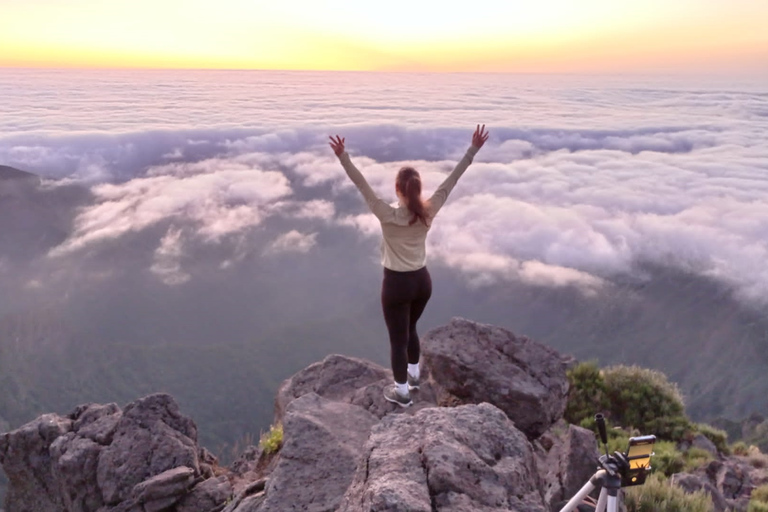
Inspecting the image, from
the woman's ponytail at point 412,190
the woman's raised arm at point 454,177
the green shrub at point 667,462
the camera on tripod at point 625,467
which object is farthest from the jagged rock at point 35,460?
the green shrub at point 667,462

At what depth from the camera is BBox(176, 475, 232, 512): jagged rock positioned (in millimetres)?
5836

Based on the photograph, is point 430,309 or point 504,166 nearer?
point 430,309

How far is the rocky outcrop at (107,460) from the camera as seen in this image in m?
5.96

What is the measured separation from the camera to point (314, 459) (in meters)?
4.62

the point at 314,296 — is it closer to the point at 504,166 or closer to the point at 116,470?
the point at 504,166

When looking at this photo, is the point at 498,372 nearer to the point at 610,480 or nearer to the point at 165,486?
the point at 610,480

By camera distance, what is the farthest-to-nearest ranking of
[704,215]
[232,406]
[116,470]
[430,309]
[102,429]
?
[430,309]
[704,215]
[232,406]
[102,429]
[116,470]

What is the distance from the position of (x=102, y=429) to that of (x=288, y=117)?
14464cm

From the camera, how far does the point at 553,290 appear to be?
95000mm

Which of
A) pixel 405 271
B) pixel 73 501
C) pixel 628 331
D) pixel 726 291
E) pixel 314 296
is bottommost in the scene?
pixel 314 296

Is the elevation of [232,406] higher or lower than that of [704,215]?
lower

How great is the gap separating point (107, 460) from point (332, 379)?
2596 millimetres

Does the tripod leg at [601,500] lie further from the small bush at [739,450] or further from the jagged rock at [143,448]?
the small bush at [739,450]

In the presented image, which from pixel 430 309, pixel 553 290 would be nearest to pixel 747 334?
pixel 553 290
